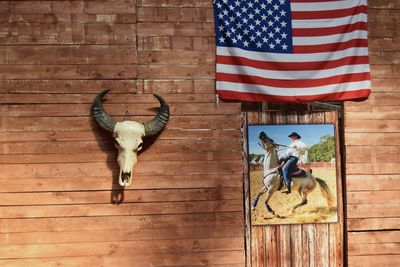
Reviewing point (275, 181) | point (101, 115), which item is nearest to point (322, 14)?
point (275, 181)

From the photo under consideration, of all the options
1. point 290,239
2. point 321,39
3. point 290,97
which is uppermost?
point 321,39

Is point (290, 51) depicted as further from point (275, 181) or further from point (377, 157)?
point (377, 157)

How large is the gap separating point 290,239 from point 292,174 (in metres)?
0.84

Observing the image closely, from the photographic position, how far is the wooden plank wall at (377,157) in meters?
4.99

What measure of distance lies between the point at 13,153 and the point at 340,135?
4102mm

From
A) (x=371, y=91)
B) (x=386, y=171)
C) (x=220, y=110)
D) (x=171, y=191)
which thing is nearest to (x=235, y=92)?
(x=220, y=110)

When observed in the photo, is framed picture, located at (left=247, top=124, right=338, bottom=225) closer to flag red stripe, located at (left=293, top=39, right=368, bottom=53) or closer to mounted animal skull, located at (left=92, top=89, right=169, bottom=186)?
flag red stripe, located at (left=293, top=39, right=368, bottom=53)

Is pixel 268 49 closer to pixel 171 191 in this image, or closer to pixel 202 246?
pixel 171 191

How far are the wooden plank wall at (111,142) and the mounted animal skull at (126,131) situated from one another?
187mm

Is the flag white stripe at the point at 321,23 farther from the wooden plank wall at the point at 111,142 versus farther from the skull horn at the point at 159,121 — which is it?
the skull horn at the point at 159,121

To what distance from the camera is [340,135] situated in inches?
202

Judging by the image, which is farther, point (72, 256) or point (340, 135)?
point (340, 135)

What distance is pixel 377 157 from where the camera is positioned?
16.6 ft

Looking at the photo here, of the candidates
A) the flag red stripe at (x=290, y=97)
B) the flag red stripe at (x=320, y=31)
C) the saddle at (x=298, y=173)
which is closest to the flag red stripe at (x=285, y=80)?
the flag red stripe at (x=290, y=97)
